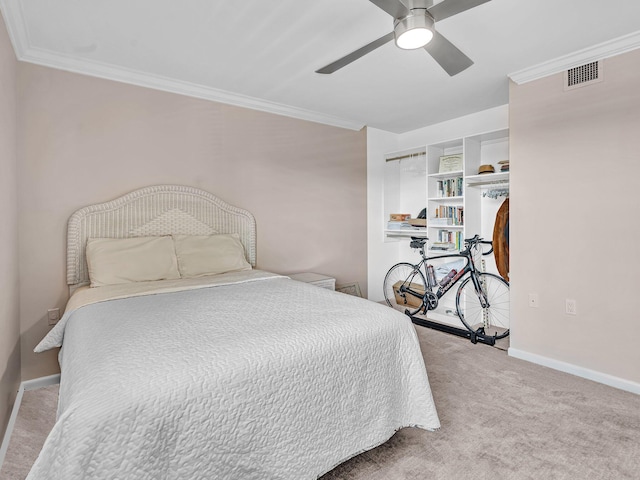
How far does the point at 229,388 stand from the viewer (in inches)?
47.3

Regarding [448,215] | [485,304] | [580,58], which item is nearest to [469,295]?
[485,304]

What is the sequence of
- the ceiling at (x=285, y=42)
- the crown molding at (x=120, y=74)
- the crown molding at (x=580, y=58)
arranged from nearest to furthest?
the ceiling at (x=285, y=42), the crown molding at (x=120, y=74), the crown molding at (x=580, y=58)

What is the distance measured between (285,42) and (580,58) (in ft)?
7.26

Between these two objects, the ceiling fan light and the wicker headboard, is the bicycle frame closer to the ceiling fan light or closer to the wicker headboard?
the wicker headboard

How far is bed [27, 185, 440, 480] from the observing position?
3.32 ft

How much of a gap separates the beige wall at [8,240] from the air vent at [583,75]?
382 centimetres

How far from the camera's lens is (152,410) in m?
1.04

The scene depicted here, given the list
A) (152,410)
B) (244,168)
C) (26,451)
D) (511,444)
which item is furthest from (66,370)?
(244,168)

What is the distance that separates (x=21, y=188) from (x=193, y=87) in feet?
5.16

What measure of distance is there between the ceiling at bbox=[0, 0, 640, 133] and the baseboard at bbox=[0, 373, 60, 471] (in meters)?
2.37

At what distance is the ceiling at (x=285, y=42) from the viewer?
202 centimetres

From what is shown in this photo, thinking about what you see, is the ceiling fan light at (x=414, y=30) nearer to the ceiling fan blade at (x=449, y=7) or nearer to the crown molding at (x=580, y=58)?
the ceiling fan blade at (x=449, y=7)

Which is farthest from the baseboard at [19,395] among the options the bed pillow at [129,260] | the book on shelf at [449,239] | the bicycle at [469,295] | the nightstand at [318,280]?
the book on shelf at [449,239]

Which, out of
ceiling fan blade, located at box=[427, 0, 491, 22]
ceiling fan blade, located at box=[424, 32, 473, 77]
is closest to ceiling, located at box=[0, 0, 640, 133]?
ceiling fan blade, located at box=[424, 32, 473, 77]
